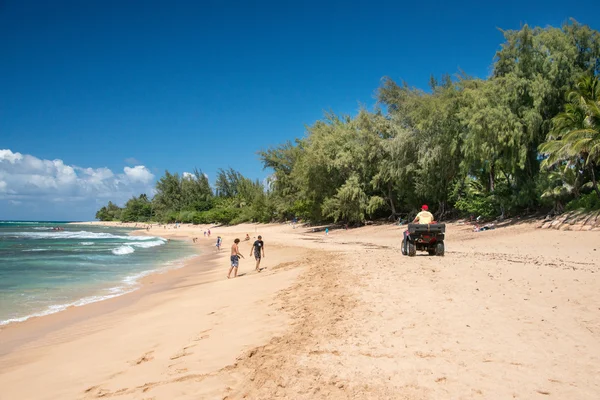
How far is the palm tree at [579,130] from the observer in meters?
20.7

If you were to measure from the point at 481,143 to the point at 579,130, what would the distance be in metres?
6.03

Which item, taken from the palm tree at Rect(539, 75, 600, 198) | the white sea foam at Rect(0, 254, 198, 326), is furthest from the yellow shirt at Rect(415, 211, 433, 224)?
the palm tree at Rect(539, 75, 600, 198)

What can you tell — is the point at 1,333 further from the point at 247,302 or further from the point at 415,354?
the point at 415,354

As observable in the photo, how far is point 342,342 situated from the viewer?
560 centimetres

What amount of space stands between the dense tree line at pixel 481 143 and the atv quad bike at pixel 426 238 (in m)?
11.9

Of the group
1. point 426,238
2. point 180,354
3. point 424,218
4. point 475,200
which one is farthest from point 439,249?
point 475,200

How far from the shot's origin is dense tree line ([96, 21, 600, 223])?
79.0ft

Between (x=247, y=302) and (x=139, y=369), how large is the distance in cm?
422

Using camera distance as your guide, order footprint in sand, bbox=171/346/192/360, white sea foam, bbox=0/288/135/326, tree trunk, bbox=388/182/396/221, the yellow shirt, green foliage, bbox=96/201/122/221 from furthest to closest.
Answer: green foliage, bbox=96/201/122/221 → tree trunk, bbox=388/182/396/221 → the yellow shirt → white sea foam, bbox=0/288/135/326 → footprint in sand, bbox=171/346/192/360

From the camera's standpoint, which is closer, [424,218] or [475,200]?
[424,218]

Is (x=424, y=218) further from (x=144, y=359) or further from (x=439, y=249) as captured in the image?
(x=144, y=359)

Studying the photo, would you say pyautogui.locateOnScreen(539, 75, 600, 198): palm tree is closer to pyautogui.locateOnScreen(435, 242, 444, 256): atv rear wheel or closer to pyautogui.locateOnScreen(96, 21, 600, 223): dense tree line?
pyautogui.locateOnScreen(96, 21, 600, 223): dense tree line

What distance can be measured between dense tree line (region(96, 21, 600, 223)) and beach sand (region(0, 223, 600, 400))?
631 inches

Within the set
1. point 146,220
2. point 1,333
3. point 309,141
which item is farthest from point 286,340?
point 146,220
